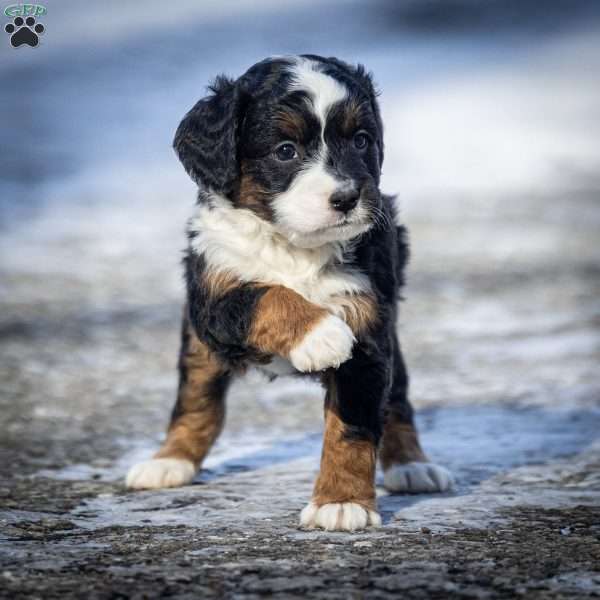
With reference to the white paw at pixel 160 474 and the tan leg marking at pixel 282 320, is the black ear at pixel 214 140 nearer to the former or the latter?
the tan leg marking at pixel 282 320

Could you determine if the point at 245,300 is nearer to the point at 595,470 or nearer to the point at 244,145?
the point at 244,145

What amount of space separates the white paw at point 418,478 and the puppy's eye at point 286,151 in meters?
1.51

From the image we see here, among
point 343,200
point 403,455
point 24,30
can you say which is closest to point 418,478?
point 403,455

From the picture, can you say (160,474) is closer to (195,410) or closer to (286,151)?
(195,410)

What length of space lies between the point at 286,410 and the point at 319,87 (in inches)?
110

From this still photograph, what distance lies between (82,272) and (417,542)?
25.3 feet

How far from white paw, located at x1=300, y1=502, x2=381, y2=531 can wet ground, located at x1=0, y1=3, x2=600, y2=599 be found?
7 cm

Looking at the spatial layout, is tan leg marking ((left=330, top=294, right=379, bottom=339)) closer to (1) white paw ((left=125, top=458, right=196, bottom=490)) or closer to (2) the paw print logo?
(1) white paw ((left=125, top=458, right=196, bottom=490))

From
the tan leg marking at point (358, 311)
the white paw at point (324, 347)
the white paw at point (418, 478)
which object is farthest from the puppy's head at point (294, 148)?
the white paw at point (418, 478)

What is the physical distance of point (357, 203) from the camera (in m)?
4.21

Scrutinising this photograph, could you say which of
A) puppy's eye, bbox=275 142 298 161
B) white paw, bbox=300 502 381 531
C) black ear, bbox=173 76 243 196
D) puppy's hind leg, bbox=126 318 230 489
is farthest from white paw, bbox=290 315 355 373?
puppy's hind leg, bbox=126 318 230 489

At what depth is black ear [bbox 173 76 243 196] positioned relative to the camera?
4.55 meters

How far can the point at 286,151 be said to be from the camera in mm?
4465

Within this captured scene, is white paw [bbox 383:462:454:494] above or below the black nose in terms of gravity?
below
